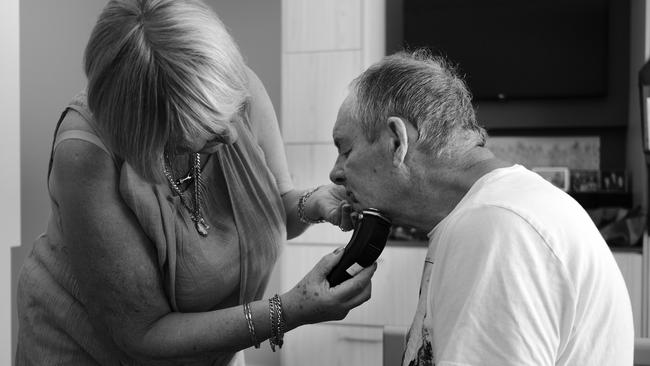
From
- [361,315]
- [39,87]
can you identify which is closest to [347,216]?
[361,315]

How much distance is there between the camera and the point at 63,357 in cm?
129

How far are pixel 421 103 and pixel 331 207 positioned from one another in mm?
426

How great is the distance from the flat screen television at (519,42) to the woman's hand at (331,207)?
190cm

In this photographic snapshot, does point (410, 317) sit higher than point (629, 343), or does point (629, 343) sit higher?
point (629, 343)

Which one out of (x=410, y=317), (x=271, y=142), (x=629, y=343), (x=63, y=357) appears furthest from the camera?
(x=410, y=317)

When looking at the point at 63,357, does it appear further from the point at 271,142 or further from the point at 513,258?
the point at 513,258

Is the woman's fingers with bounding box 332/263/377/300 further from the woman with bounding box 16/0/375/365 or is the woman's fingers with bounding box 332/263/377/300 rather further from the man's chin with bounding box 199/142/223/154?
the man's chin with bounding box 199/142/223/154

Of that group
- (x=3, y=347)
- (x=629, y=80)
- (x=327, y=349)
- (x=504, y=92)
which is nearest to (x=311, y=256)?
(x=327, y=349)

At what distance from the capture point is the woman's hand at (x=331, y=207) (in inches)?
52.9

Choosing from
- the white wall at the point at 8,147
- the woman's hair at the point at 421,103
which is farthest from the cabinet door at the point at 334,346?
the woman's hair at the point at 421,103

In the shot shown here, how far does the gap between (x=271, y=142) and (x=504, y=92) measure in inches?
81.1

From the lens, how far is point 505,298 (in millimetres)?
830

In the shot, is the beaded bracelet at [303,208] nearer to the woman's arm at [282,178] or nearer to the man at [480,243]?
the woman's arm at [282,178]

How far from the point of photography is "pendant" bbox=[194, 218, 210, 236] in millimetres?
1284
